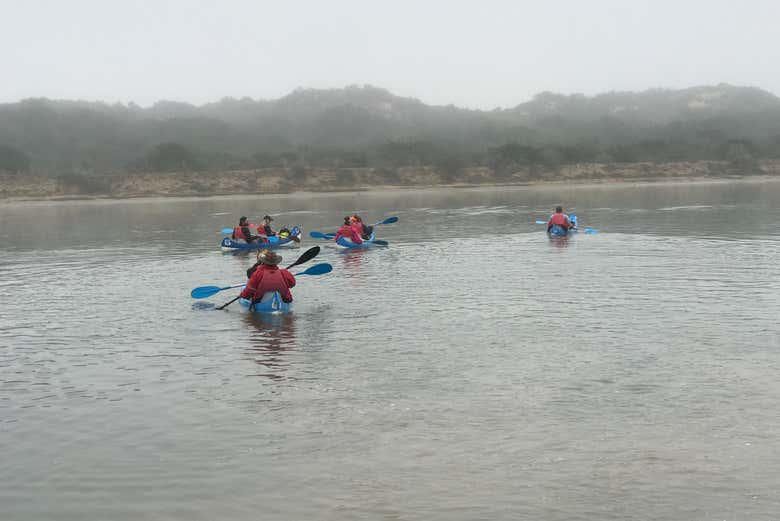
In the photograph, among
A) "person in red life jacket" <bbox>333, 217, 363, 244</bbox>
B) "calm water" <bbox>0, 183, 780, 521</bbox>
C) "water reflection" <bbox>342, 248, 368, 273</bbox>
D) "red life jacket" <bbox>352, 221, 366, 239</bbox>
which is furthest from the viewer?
"red life jacket" <bbox>352, 221, 366, 239</bbox>

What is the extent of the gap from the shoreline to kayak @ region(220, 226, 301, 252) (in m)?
56.5

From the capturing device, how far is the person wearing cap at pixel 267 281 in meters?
17.0

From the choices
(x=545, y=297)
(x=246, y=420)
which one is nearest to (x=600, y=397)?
(x=246, y=420)

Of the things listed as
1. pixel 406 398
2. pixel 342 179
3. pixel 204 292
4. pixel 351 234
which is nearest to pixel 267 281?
pixel 204 292

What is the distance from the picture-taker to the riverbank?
9225 centimetres

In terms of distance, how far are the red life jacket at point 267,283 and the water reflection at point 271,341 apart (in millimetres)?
437

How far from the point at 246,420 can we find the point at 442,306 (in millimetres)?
8011

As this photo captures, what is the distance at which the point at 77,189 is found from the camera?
91.6 m

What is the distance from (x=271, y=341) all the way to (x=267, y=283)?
2630mm

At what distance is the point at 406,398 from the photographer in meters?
10.7

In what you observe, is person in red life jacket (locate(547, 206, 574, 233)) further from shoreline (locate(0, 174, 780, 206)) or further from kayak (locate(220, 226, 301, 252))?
shoreline (locate(0, 174, 780, 206))

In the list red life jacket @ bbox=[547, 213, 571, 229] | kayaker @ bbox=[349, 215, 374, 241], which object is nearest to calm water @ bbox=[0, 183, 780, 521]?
kayaker @ bbox=[349, 215, 374, 241]

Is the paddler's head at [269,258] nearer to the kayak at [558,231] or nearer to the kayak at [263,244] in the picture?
the kayak at [263,244]

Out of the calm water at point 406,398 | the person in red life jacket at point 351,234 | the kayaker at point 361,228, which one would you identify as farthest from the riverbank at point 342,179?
the calm water at point 406,398
